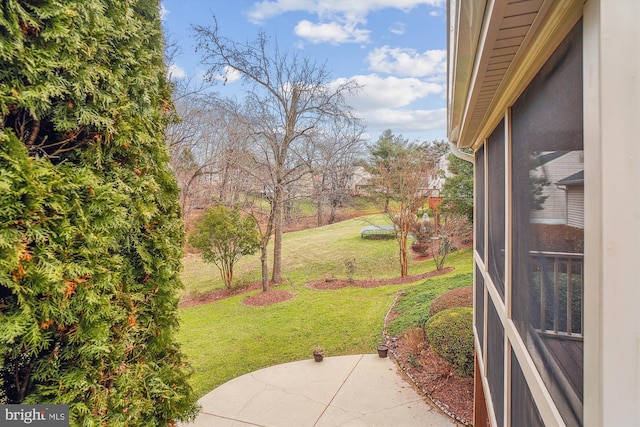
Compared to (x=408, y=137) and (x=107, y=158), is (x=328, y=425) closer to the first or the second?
(x=107, y=158)

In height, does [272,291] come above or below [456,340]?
below

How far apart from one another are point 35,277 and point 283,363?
471cm

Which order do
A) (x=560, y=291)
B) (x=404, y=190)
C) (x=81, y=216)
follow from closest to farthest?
1. (x=560, y=291)
2. (x=81, y=216)
3. (x=404, y=190)

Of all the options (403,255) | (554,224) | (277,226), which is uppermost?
(554,224)

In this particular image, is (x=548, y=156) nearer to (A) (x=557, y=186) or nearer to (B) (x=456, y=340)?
(A) (x=557, y=186)

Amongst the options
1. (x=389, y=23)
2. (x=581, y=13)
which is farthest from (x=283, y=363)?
(x=389, y=23)

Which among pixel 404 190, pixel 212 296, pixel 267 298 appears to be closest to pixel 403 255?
pixel 404 190

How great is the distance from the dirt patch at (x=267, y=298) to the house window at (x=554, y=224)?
7495mm

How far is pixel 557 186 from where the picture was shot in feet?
3.48

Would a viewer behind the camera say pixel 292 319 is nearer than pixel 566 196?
No

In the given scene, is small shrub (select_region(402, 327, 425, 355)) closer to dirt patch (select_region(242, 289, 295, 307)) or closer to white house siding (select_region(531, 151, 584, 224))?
dirt patch (select_region(242, 289, 295, 307))

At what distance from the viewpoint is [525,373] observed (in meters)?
1.33

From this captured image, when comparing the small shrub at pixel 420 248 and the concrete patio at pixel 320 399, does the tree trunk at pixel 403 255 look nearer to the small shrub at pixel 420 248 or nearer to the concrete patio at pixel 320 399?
the small shrub at pixel 420 248

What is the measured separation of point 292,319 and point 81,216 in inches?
248
